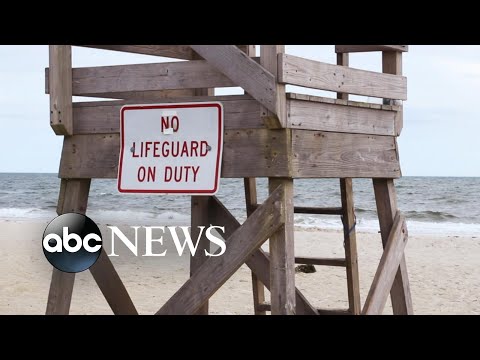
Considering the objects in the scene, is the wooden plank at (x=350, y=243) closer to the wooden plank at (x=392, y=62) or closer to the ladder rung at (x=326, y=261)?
the ladder rung at (x=326, y=261)

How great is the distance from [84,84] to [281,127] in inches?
63.0

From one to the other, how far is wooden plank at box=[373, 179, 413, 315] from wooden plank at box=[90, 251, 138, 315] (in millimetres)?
2062

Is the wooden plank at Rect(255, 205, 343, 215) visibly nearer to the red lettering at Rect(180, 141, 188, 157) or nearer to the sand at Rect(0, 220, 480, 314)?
the red lettering at Rect(180, 141, 188, 157)

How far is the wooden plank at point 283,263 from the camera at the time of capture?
16.8 ft

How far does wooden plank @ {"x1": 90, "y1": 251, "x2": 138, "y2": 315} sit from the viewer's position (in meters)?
6.54

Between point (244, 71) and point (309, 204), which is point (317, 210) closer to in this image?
point (244, 71)

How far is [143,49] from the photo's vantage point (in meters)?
6.19

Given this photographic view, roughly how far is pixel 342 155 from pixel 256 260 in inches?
49.9

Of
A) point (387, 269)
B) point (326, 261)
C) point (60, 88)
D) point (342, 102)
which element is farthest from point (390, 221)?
point (60, 88)

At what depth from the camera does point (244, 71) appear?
5.17 m

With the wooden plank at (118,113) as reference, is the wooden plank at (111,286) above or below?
below

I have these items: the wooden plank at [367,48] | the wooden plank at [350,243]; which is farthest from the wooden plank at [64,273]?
the wooden plank at [367,48]

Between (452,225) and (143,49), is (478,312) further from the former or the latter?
(452,225)

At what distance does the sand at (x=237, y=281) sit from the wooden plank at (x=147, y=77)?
4.85 meters
